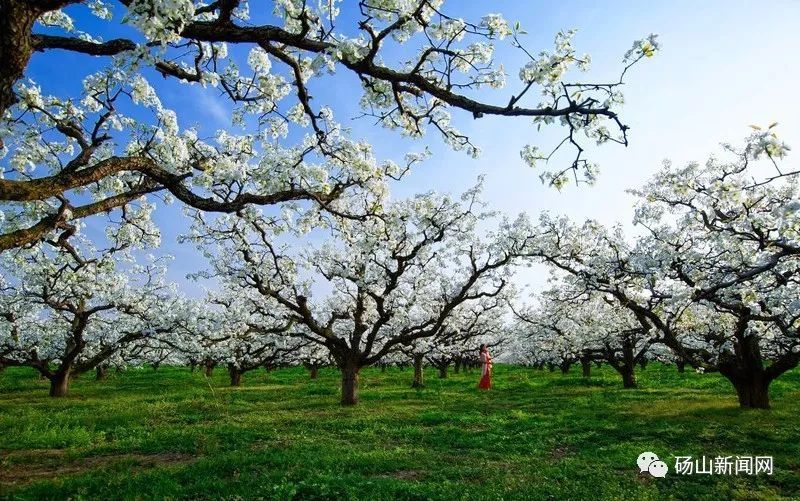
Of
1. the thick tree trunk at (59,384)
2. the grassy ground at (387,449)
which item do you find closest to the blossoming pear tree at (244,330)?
the grassy ground at (387,449)

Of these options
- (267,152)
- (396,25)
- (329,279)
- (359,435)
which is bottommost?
(359,435)

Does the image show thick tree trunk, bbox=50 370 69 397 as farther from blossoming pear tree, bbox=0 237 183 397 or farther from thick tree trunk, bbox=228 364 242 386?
thick tree trunk, bbox=228 364 242 386

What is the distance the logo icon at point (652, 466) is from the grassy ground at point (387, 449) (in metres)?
0.19

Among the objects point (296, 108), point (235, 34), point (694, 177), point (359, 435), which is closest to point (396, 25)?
point (235, 34)

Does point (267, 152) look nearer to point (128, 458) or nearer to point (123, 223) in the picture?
point (123, 223)

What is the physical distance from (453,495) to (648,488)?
13.1 ft

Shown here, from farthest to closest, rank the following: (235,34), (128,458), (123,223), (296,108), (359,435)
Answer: (359,435), (123,223), (128,458), (296,108), (235,34)

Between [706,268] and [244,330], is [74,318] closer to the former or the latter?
[244,330]

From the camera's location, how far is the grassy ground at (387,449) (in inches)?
357

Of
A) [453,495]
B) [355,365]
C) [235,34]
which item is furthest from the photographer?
[355,365]

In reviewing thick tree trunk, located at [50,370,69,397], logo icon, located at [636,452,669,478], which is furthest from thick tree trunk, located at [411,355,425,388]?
logo icon, located at [636,452,669,478]

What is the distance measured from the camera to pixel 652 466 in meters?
10.8

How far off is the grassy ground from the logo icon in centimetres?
19

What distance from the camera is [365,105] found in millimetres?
9867
